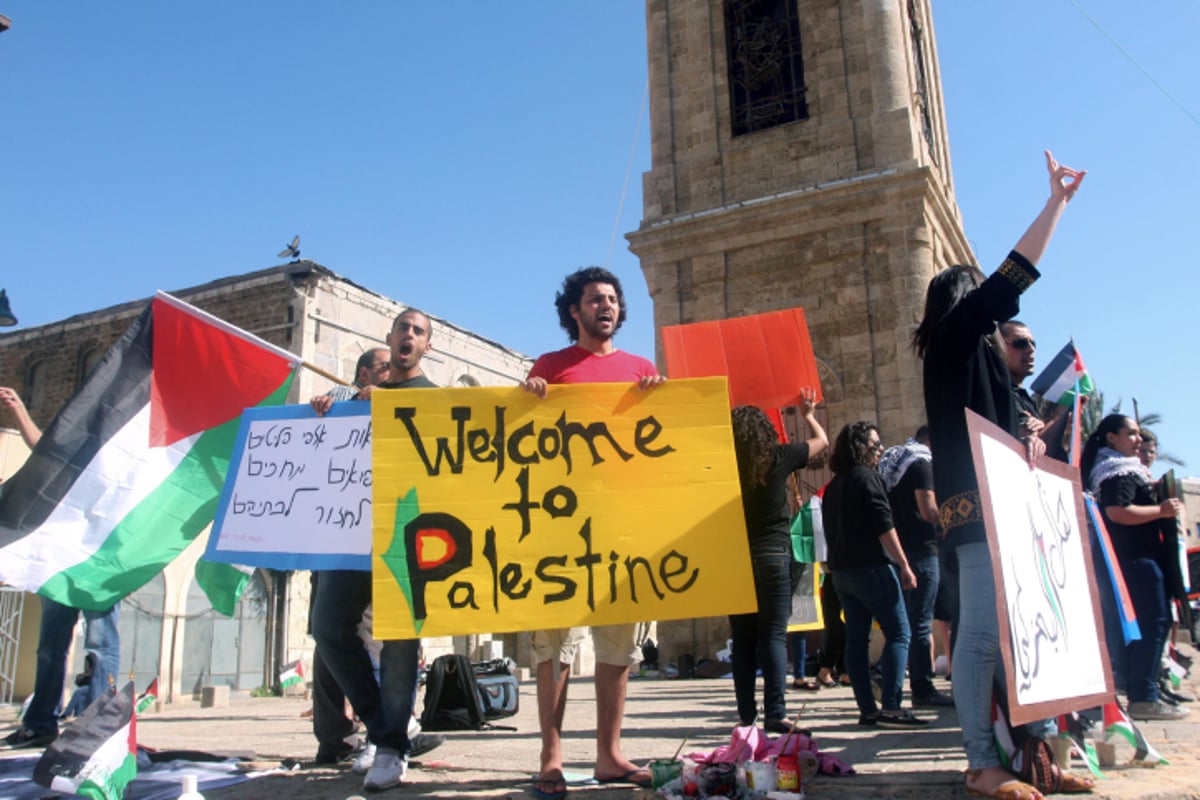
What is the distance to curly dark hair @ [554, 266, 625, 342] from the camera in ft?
13.1

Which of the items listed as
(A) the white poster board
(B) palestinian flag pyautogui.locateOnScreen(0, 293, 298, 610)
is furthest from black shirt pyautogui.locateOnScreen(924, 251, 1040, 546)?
(B) palestinian flag pyautogui.locateOnScreen(0, 293, 298, 610)

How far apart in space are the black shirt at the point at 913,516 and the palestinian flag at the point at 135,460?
3.84 meters

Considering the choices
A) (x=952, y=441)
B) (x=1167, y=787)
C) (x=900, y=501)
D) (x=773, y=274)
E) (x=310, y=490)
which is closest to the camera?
(x=1167, y=787)

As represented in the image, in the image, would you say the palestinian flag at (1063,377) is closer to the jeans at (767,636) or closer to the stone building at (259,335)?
the jeans at (767,636)

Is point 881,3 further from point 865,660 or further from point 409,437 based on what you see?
point 409,437

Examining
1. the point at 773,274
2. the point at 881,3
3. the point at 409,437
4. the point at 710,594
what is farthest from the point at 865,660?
the point at 881,3

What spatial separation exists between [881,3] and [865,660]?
12.8m

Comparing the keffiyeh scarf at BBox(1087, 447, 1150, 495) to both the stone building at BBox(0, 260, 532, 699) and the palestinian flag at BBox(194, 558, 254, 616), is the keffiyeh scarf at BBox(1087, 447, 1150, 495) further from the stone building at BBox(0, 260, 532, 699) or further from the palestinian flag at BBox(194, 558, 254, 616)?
the stone building at BBox(0, 260, 532, 699)

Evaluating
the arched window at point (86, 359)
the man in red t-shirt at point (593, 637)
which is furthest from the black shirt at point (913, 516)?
the arched window at point (86, 359)

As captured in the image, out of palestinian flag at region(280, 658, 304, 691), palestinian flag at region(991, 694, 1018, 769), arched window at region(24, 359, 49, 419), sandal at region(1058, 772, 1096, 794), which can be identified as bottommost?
palestinian flag at region(280, 658, 304, 691)

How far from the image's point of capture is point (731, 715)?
617 cm

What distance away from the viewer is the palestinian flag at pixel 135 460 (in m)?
4.39

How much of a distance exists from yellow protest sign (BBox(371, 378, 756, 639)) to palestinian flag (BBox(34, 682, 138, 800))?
1.02 metres

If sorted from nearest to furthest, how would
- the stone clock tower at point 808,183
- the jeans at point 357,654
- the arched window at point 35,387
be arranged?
the jeans at point 357,654, the stone clock tower at point 808,183, the arched window at point 35,387
